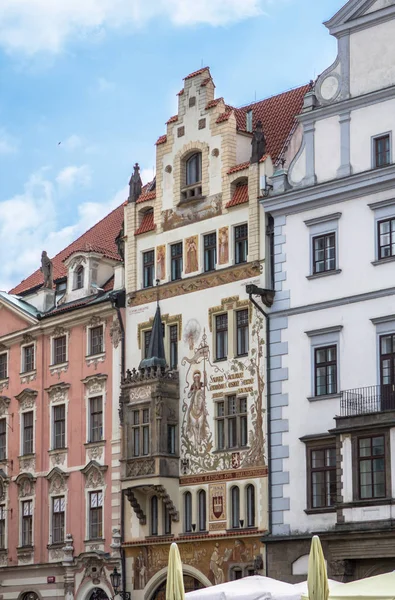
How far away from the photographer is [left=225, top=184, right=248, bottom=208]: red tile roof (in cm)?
4488

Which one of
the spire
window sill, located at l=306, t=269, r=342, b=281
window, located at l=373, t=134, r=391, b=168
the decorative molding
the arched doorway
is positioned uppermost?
window, located at l=373, t=134, r=391, b=168

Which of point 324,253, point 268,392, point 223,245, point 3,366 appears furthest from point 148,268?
point 3,366

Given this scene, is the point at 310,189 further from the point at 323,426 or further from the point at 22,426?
the point at 22,426

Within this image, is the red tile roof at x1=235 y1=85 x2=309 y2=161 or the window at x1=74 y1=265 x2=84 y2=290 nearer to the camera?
the red tile roof at x1=235 y1=85 x2=309 y2=161

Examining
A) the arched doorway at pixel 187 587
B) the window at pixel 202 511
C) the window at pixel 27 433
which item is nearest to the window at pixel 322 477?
the window at pixel 202 511

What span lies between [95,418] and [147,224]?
695 centimetres

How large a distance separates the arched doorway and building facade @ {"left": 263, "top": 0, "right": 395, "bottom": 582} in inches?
144

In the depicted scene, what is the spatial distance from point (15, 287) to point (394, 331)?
21.7 m

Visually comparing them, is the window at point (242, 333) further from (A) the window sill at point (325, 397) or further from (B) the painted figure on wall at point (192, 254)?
(A) the window sill at point (325, 397)

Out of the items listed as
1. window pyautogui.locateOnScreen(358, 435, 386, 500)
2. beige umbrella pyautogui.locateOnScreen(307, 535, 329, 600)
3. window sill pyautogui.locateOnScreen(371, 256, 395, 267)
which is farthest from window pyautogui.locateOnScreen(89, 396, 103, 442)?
beige umbrella pyautogui.locateOnScreen(307, 535, 329, 600)

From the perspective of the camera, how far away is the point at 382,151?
4147 centimetres

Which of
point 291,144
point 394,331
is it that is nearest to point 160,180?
point 291,144

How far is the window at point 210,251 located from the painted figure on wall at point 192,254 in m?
0.35

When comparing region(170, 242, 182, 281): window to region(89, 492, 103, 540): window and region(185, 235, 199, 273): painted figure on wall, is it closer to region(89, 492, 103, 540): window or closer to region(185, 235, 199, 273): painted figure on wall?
region(185, 235, 199, 273): painted figure on wall
